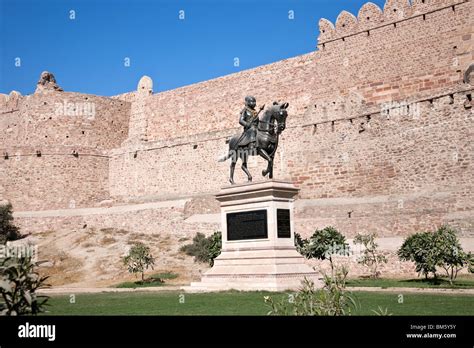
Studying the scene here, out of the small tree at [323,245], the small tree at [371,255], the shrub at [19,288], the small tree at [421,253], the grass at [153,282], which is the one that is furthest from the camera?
the small tree at [371,255]

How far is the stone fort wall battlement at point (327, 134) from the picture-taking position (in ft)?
68.1

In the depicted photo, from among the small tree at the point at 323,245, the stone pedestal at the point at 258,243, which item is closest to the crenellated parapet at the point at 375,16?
the small tree at the point at 323,245

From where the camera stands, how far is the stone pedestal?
1230 centimetres

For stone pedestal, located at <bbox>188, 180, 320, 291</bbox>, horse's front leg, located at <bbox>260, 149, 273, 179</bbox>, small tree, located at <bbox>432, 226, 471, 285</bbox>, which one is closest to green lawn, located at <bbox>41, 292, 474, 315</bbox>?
stone pedestal, located at <bbox>188, 180, 320, 291</bbox>

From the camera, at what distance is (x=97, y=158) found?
3466cm

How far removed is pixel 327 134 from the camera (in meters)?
24.7

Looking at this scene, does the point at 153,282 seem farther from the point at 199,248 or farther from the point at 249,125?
the point at 249,125

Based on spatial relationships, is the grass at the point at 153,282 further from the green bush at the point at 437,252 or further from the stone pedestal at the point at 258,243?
the green bush at the point at 437,252

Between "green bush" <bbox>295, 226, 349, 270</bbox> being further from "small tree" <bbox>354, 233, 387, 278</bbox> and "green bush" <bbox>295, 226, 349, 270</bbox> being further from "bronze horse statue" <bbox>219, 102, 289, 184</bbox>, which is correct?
"bronze horse statue" <bbox>219, 102, 289, 184</bbox>

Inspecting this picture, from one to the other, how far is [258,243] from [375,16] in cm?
1729

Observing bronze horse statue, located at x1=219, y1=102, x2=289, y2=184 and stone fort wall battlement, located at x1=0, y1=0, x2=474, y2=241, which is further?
stone fort wall battlement, located at x1=0, y1=0, x2=474, y2=241

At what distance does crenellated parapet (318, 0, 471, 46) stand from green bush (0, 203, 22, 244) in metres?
16.9

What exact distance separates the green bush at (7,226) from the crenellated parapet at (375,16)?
16886 millimetres
